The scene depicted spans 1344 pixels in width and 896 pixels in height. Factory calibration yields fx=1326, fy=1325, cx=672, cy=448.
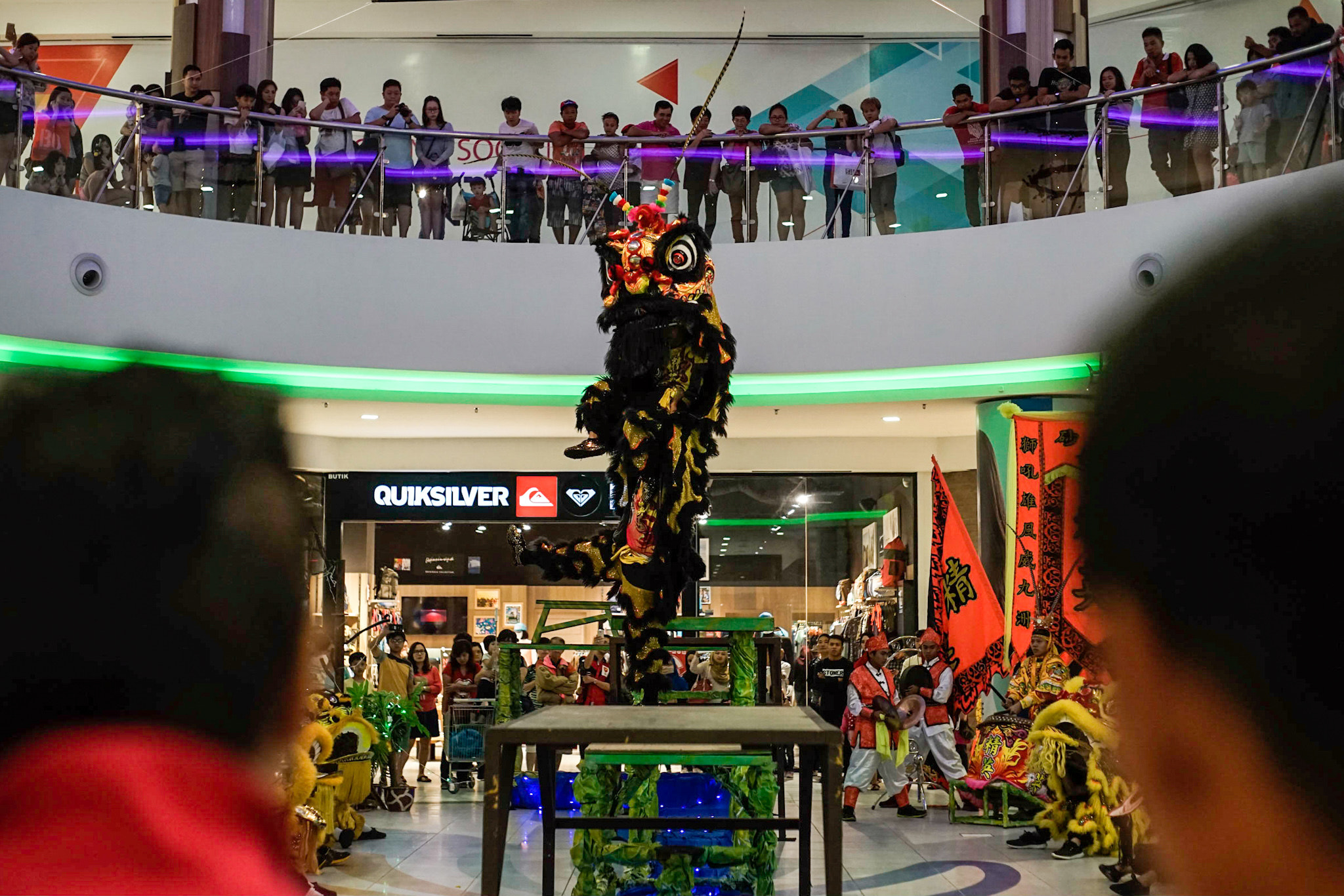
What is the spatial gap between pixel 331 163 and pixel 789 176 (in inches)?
145

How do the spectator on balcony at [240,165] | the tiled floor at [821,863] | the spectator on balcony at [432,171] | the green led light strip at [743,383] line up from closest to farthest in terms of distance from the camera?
the tiled floor at [821,863], the spectator on balcony at [240,165], the spectator on balcony at [432,171], the green led light strip at [743,383]

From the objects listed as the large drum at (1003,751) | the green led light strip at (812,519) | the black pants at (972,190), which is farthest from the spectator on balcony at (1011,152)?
the green led light strip at (812,519)

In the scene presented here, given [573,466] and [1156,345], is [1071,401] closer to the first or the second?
[1156,345]

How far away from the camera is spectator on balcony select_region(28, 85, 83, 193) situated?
31.4ft

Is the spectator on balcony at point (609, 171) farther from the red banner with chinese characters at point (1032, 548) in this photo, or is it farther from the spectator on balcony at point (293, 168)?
the red banner with chinese characters at point (1032, 548)

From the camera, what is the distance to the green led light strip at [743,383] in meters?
11.0

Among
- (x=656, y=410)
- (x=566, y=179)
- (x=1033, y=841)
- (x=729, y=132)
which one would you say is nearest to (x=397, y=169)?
(x=566, y=179)

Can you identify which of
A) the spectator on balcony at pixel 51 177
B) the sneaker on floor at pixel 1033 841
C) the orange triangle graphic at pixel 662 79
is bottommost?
the sneaker on floor at pixel 1033 841

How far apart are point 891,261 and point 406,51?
898 cm

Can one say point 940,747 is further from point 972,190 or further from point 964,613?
point 972,190

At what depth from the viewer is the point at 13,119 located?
9.38 metres

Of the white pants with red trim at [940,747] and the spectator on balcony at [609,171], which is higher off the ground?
the spectator on balcony at [609,171]

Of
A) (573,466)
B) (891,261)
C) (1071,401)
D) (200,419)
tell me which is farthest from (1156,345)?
(573,466)

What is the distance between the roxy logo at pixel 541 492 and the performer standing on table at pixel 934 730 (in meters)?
5.65
